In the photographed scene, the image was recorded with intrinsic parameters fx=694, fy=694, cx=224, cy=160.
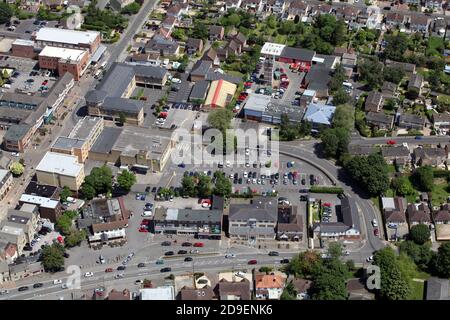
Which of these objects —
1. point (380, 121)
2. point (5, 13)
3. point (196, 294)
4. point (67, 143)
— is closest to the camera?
point (196, 294)

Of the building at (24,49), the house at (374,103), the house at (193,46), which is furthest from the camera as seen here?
the house at (193,46)

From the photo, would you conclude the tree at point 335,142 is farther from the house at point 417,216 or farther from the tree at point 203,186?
the tree at point 203,186

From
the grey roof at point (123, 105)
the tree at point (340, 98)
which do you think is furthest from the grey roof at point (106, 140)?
the tree at point (340, 98)

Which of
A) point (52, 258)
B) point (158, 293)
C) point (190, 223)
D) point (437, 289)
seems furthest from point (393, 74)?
point (52, 258)

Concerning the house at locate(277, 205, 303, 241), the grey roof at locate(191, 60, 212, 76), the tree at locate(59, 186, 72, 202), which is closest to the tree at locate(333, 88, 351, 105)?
the grey roof at locate(191, 60, 212, 76)

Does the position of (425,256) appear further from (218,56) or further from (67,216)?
(218,56)

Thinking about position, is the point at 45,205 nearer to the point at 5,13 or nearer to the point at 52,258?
the point at 52,258

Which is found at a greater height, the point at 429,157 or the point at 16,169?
the point at 429,157
